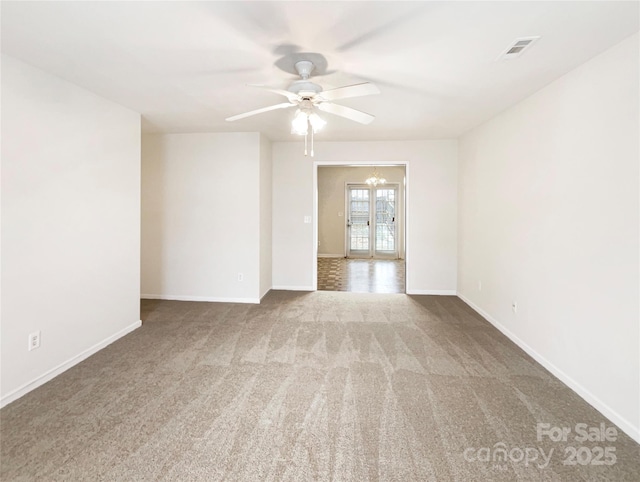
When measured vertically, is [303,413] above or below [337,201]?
below

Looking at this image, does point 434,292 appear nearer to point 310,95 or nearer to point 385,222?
point 310,95

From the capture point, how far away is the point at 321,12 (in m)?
1.72

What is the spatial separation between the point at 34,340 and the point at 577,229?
3972 mm

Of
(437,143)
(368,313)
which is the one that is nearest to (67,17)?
(368,313)

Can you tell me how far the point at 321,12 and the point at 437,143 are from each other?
12.1 feet

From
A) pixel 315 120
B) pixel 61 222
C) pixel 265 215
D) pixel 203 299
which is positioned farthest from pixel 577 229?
pixel 203 299

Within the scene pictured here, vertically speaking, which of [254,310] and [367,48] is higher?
[367,48]

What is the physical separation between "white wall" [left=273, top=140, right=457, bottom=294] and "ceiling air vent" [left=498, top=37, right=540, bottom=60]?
2.77 m

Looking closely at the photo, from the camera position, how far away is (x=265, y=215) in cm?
483

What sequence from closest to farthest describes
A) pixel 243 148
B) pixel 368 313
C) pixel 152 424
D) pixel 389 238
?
1. pixel 152 424
2. pixel 368 313
3. pixel 243 148
4. pixel 389 238

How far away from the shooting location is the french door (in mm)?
9211

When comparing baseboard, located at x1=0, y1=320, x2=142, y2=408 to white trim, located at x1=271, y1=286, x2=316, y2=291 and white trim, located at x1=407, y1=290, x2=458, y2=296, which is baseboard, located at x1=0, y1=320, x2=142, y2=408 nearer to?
white trim, located at x1=271, y1=286, x2=316, y2=291

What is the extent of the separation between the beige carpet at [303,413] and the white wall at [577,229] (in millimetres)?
243

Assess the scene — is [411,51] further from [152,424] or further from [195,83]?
[152,424]
